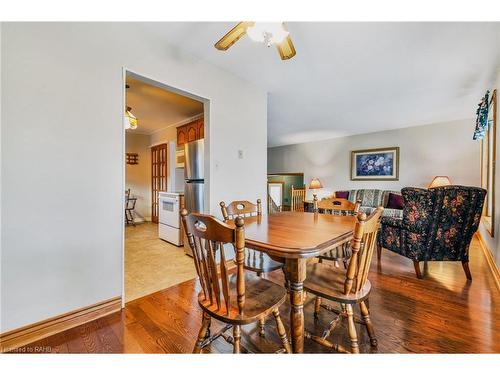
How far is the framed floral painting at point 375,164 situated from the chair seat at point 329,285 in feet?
15.5

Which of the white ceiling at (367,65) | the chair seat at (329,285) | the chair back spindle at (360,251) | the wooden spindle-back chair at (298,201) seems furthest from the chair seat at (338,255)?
the wooden spindle-back chair at (298,201)

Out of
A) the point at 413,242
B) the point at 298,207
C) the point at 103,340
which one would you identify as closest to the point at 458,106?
the point at 413,242

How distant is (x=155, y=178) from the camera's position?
5.55 metres

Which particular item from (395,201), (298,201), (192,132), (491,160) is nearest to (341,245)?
(491,160)

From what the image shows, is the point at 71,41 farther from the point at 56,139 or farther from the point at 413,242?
the point at 413,242

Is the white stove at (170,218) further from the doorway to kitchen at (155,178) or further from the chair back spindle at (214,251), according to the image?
the chair back spindle at (214,251)

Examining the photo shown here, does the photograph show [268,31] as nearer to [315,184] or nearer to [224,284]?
[224,284]

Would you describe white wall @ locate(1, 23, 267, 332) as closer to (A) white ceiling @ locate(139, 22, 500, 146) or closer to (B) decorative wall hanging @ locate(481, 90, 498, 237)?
(A) white ceiling @ locate(139, 22, 500, 146)

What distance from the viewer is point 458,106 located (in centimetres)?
376

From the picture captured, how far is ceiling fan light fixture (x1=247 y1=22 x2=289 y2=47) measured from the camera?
1.38 metres

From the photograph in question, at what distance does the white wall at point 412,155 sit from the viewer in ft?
14.5

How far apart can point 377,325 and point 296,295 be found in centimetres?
91

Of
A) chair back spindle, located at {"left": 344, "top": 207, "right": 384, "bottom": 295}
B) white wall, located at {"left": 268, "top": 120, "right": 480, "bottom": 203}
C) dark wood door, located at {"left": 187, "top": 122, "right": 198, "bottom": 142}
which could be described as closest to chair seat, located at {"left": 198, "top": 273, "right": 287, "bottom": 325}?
chair back spindle, located at {"left": 344, "top": 207, "right": 384, "bottom": 295}
